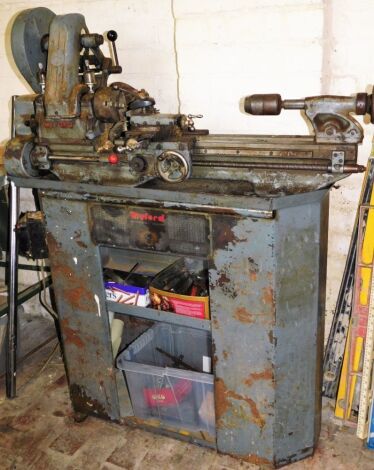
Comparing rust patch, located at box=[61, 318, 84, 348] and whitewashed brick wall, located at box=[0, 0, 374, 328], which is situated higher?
whitewashed brick wall, located at box=[0, 0, 374, 328]

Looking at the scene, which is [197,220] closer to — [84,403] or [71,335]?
[71,335]

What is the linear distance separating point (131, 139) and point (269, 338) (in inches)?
32.4

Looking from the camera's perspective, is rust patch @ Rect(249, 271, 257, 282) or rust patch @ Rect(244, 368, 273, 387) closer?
rust patch @ Rect(249, 271, 257, 282)

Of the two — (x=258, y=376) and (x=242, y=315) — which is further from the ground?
(x=242, y=315)

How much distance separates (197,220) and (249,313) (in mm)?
368

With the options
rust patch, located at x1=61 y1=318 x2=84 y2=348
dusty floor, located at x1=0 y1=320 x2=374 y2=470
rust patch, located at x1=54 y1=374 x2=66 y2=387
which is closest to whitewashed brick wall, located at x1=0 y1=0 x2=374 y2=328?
dusty floor, located at x1=0 y1=320 x2=374 y2=470

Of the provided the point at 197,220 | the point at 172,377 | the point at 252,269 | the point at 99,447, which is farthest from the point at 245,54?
the point at 99,447

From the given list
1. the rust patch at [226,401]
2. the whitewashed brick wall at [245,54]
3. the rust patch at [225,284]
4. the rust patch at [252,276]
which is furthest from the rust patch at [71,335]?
the whitewashed brick wall at [245,54]

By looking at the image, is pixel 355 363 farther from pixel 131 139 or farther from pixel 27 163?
pixel 27 163

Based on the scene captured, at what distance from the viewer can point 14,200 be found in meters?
2.06

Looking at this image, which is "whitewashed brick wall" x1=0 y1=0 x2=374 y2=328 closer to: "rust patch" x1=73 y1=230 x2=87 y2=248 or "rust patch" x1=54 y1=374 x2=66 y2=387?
"rust patch" x1=73 y1=230 x2=87 y2=248

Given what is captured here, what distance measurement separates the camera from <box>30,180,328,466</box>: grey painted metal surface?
147 cm

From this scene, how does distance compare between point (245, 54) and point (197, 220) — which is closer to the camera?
point (197, 220)

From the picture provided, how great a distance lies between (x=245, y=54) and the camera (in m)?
1.86
